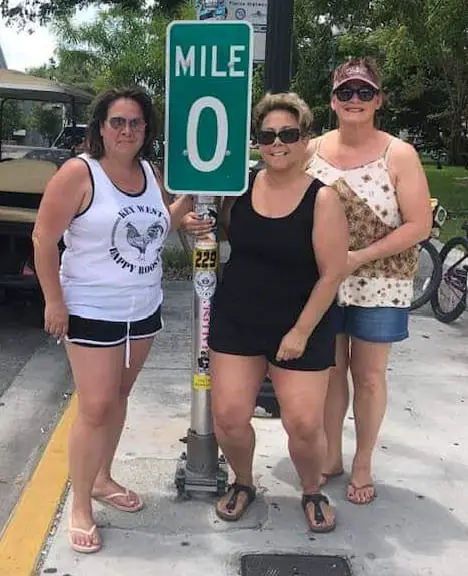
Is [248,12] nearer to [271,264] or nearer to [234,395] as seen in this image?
[271,264]

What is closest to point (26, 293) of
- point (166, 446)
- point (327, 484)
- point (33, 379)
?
point (33, 379)

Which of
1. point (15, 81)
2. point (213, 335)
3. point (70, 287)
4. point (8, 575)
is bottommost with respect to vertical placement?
point (8, 575)

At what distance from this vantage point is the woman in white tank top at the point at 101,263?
2.89 m

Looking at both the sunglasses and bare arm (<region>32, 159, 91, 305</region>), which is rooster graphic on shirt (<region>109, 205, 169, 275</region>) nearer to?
bare arm (<region>32, 159, 91, 305</region>)

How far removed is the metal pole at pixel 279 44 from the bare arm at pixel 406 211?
1.21 meters

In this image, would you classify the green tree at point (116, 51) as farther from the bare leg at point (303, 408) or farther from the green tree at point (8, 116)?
the bare leg at point (303, 408)

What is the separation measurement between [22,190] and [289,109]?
14.5 feet

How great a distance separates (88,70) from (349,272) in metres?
33.3

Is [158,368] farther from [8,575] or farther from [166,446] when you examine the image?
[8,575]

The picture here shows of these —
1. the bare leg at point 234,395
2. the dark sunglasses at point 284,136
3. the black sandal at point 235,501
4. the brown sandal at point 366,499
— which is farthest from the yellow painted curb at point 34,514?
the dark sunglasses at point 284,136

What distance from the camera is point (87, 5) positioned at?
37.5 feet

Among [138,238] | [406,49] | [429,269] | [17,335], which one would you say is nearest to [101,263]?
[138,238]

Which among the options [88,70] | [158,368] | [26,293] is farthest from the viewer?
[88,70]

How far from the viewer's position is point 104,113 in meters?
3.03
